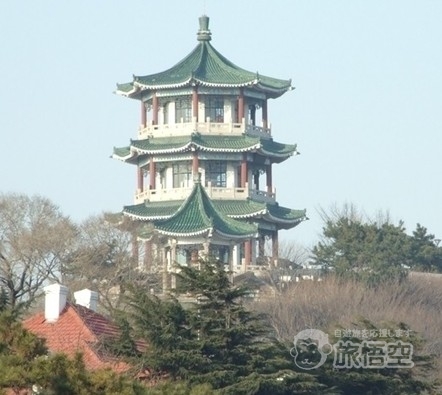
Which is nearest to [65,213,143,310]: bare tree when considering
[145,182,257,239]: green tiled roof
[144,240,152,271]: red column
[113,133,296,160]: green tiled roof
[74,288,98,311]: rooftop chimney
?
[144,240,152,271]: red column

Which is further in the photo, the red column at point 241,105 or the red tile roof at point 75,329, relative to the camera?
the red column at point 241,105

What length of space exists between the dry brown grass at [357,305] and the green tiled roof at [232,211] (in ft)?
17.3

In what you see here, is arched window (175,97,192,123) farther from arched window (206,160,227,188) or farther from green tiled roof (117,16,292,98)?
arched window (206,160,227,188)

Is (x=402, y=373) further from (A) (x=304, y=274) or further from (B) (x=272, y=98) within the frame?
(B) (x=272, y=98)

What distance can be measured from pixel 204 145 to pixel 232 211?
2478mm

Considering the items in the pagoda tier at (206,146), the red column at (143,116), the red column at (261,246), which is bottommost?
the red column at (261,246)

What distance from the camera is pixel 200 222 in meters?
65.5

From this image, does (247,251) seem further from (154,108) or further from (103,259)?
(103,259)

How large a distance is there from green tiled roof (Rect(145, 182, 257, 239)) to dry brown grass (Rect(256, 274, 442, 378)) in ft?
11.0

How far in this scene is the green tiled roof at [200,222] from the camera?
65.2 metres

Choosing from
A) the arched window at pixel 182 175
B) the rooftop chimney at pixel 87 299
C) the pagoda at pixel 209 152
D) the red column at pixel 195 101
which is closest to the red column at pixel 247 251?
the pagoda at pixel 209 152

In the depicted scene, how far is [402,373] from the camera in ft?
118

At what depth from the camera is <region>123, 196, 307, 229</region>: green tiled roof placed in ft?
221

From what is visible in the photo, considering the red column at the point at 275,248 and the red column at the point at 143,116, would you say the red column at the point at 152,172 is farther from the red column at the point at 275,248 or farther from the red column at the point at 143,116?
the red column at the point at 275,248
